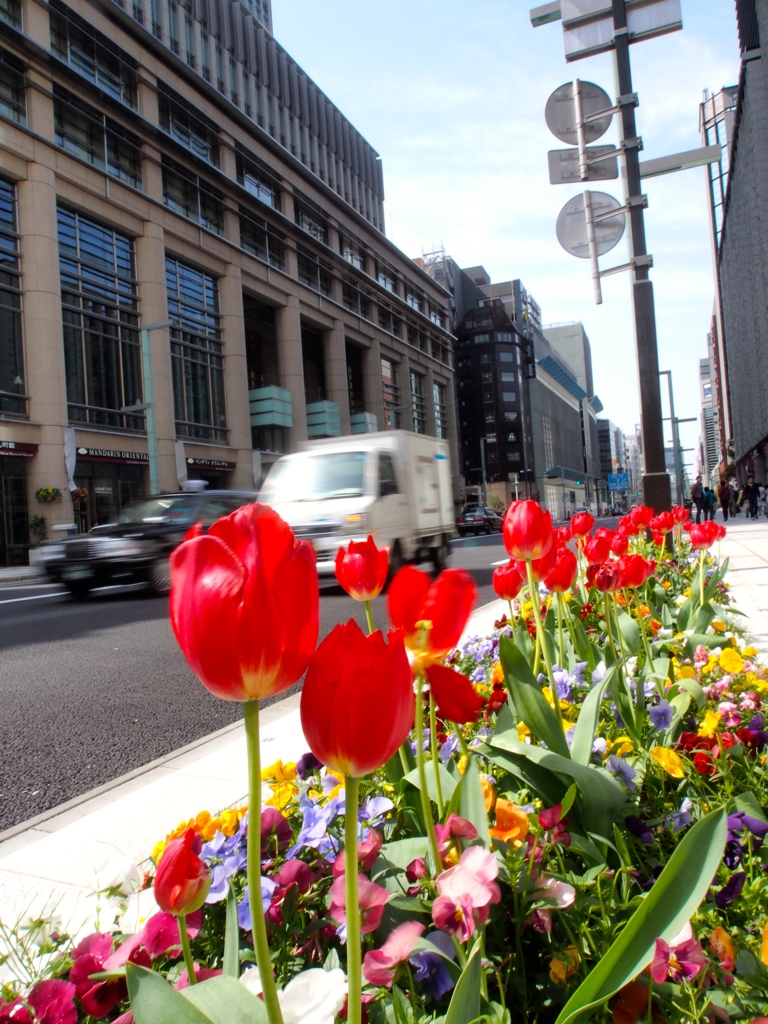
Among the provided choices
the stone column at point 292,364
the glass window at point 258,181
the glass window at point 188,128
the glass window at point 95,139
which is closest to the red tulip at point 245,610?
the glass window at point 95,139

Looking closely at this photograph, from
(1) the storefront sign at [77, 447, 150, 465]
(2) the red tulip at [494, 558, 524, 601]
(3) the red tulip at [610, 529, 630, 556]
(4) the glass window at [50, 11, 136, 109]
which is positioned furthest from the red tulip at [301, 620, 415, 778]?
(4) the glass window at [50, 11, 136, 109]

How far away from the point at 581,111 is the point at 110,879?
6.78m

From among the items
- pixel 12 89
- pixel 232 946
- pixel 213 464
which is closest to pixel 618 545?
pixel 232 946

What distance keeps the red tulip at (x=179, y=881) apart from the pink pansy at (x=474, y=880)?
0.93 feet

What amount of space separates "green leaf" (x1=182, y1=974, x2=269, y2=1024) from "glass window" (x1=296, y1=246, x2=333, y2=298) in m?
40.3

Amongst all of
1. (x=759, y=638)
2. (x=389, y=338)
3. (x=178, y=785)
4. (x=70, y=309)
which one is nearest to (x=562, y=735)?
(x=178, y=785)

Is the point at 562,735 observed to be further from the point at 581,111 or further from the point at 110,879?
the point at 581,111

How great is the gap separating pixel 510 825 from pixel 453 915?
344 mm

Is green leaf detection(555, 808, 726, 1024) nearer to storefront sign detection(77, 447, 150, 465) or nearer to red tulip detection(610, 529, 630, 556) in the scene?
red tulip detection(610, 529, 630, 556)

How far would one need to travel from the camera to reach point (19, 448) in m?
22.0

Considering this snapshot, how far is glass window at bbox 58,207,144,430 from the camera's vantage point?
24.8 meters

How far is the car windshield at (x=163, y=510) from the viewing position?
38.2 feet

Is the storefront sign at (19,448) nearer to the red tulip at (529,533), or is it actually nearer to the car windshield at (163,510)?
the car windshield at (163,510)

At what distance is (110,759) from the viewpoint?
11.4 ft
